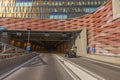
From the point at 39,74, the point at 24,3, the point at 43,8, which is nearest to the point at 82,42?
the point at 43,8

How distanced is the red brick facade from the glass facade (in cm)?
2137

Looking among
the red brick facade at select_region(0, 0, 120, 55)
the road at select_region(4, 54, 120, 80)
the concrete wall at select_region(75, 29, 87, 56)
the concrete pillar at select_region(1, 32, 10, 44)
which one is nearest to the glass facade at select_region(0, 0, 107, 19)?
the red brick facade at select_region(0, 0, 120, 55)

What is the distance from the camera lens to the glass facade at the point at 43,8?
88562 millimetres

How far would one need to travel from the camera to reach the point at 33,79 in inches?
428

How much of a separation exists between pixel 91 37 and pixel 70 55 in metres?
15.2

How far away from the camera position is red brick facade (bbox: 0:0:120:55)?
144 ft

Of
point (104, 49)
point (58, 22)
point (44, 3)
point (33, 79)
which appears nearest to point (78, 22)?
point (58, 22)

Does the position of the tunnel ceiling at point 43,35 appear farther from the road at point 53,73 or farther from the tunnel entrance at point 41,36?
the road at point 53,73

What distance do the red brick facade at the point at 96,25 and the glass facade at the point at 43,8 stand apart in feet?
70.1

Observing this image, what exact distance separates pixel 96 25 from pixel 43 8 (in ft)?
130

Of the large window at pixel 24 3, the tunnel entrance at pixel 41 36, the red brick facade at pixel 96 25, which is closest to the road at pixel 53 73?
the red brick facade at pixel 96 25

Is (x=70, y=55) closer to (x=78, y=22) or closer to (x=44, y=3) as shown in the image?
(x=78, y=22)

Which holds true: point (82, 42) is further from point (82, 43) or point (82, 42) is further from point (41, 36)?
point (41, 36)

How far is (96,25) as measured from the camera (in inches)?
2223
